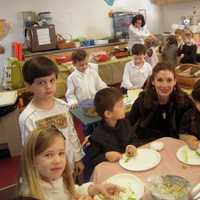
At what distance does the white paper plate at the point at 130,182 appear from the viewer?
1.25 m

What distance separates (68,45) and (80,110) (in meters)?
2.66

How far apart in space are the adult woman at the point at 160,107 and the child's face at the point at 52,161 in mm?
924

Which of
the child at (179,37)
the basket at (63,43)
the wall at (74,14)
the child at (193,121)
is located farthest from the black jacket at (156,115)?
the wall at (74,14)

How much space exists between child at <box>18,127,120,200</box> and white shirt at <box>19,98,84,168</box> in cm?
38

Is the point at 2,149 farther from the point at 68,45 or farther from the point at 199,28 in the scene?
the point at 199,28

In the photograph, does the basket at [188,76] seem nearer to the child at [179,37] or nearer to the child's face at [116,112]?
the child's face at [116,112]

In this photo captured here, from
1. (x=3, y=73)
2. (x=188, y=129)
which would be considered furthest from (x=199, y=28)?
(x=188, y=129)

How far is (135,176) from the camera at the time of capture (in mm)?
1350

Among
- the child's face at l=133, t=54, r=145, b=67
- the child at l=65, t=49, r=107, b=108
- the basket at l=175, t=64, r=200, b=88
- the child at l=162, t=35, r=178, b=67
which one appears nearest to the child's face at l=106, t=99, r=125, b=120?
the basket at l=175, t=64, r=200, b=88

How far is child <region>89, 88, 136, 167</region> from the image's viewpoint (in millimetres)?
1717

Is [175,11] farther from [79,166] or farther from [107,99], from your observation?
[79,166]

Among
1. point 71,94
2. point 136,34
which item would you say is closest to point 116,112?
point 71,94

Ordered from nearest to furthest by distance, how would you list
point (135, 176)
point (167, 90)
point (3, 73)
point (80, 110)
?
point (135, 176), point (167, 90), point (80, 110), point (3, 73)

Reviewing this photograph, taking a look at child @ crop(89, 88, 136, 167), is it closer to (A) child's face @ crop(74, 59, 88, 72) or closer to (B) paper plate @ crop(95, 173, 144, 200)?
(B) paper plate @ crop(95, 173, 144, 200)
